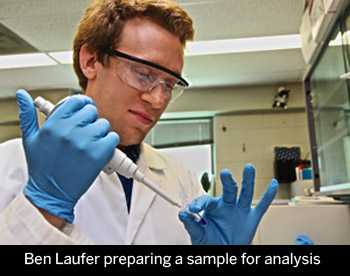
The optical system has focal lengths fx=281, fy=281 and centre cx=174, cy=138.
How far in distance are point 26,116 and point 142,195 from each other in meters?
0.48

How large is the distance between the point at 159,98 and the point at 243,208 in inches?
17.1

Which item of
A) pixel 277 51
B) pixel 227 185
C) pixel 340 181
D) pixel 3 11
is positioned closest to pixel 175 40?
pixel 227 185

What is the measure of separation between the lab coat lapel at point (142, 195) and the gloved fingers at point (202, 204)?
220mm

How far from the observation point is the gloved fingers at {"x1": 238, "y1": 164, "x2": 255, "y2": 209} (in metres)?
0.76

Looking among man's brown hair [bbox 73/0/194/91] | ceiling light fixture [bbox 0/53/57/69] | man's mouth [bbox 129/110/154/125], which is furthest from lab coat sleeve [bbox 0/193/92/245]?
ceiling light fixture [bbox 0/53/57/69]

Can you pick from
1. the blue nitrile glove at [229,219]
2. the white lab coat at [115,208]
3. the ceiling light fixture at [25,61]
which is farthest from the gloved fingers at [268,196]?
the ceiling light fixture at [25,61]

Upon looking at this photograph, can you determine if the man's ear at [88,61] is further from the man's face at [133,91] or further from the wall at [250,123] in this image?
the wall at [250,123]

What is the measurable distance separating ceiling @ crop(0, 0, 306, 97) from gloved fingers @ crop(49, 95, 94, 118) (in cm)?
220

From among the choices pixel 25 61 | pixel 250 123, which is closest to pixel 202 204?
pixel 25 61

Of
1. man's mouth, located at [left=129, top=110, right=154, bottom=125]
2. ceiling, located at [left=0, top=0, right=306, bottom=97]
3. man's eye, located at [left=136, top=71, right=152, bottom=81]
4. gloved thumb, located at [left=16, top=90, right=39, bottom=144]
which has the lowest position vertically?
gloved thumb, located at [left=16, top=90, right=39, bottom=144]

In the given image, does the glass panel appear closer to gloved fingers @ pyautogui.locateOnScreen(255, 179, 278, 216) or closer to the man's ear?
gloved fingers @ pyautogui.locateOnScreen(255, 179, 278, 216)

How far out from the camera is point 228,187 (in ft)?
2.52

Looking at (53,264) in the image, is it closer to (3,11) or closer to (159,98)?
(159,98)

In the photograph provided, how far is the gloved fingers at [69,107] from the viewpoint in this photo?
0.60 meters
